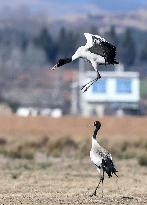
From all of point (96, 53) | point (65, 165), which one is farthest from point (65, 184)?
point (65, 165)

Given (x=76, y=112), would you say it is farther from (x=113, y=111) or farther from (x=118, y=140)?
(x=118, y=140)

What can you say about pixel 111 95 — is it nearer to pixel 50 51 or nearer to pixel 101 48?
pixel 101 48

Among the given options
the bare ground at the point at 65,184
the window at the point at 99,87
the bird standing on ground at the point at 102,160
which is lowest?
the bare ground at the point at 65,184

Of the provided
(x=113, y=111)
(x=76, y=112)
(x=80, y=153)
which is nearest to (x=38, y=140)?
(x=80, y=153)

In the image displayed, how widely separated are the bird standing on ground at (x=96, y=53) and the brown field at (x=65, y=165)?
264 cm

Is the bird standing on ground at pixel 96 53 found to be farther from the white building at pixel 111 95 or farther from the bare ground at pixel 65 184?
the white building at pixel 111 95

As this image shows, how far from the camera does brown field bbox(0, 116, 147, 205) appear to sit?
20328 mm

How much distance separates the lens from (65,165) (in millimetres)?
34781

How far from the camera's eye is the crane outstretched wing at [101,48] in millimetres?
19156

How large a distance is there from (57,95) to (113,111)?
27.2 metres

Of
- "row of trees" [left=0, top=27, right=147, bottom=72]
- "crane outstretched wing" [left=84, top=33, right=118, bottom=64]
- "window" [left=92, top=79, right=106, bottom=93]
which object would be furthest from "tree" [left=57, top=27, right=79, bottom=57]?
"crane outstretched wing" [left=84, top=33, right=118, bottom=64]

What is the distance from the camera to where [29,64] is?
16275cm

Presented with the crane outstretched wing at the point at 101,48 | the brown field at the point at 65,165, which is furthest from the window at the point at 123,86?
the crane outstretched wing at the point at 101,48

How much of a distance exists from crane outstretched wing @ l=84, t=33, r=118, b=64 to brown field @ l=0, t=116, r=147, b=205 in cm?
273
